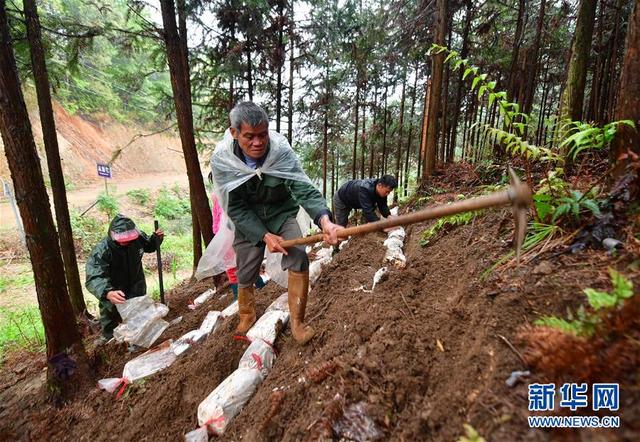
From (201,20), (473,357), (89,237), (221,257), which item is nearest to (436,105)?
(201,20)

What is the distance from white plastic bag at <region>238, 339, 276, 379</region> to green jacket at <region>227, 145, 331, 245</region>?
97cm

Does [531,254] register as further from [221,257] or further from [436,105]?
[436,105]

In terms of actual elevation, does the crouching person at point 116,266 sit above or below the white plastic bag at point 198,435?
above

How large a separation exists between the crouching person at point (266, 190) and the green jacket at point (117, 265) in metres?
2.27

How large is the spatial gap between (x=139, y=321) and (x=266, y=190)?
105 inches

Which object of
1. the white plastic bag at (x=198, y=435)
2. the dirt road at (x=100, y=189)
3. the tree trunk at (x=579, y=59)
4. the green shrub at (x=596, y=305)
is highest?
the tree trunk at (x=579, y=59)

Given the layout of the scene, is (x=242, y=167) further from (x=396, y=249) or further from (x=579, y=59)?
(x=579, y=59)

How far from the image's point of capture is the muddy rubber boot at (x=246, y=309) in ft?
10.8

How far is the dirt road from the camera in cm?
1337

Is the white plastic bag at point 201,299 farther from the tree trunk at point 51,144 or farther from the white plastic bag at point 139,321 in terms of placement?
the tree trunk at point 51,144

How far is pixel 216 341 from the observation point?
3.27 m

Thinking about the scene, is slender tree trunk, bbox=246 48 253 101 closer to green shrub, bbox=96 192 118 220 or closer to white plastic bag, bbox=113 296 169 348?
white plastic bag, bbox=113 296 169 348

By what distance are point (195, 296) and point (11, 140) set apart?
14.3 feet

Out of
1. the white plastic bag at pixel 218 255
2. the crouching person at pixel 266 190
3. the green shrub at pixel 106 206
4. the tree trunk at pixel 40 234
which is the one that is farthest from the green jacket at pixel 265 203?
the green shrub at pixel 106 206
